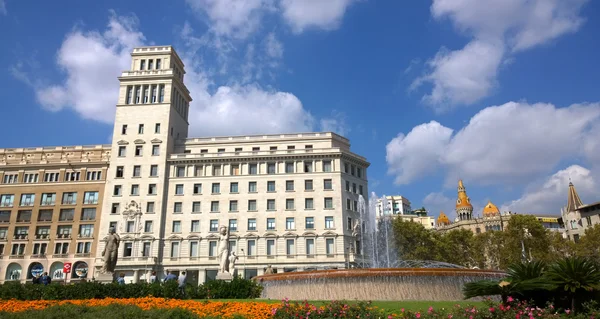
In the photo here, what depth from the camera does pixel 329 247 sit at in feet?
201

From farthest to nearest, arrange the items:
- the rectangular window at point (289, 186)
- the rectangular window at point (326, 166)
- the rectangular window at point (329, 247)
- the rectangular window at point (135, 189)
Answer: the rectangular window at point (135, 189)
the rectangular window at point (326, 166)
the rectangular window at point (289, 186)
the rectangular window at point (329, 247)

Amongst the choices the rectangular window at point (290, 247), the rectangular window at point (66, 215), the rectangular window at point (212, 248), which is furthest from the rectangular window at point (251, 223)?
Answer: the rectangular window at point (66, 215)

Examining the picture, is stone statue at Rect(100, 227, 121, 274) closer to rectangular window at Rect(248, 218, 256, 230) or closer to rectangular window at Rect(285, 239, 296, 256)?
rectangular window at Rect(285, 239, 296, 256)

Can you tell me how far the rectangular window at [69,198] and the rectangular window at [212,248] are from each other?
923 inches

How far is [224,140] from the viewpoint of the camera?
71000mm

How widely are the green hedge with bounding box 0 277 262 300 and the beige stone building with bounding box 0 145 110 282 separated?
155 feet

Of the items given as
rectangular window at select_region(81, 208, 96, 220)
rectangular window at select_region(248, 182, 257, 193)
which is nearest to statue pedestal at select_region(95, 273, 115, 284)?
rectangular window at select_region(248, 182, 257, 193)

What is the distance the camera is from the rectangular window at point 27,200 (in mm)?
70438

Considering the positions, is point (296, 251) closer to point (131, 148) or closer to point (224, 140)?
point (224, 140)

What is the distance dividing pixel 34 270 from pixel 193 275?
2480 cm

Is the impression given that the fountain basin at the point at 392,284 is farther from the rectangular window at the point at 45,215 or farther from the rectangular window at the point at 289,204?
the rectangular window at the point at 45,215

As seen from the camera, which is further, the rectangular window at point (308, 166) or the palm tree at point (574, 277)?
the rectangular window at point (308, 166)

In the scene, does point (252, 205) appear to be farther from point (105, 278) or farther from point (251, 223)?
point (105, 278)

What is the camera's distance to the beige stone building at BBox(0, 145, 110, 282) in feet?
219
